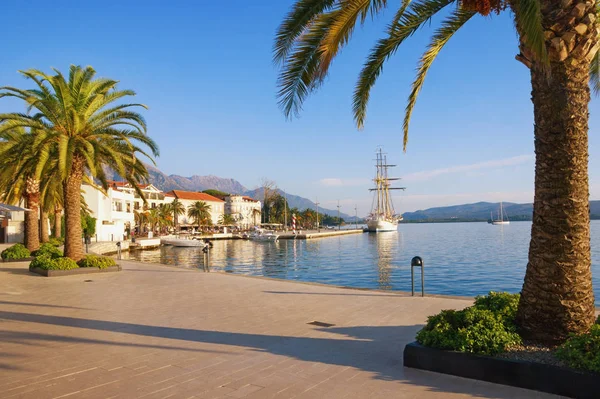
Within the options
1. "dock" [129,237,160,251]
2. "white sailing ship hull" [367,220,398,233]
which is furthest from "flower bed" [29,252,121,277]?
"white sailing ship hull" [367,220,398,233]

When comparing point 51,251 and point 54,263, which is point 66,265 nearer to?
point 54,263

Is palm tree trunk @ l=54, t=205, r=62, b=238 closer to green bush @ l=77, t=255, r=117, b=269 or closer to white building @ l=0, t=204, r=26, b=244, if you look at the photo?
white building @ l=0, t=204, r=26, b=244

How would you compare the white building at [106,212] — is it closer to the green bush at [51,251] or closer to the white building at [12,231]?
the white building at [12,231]

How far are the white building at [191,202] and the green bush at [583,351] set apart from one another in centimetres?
10308

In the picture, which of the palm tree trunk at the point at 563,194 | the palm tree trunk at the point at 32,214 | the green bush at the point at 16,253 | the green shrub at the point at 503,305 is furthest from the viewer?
the palm tree trunk at the point at 32,214

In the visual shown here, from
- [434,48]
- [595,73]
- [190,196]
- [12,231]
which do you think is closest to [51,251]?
[434,48]

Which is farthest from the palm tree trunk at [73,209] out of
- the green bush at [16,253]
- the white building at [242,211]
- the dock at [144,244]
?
the white building at [242,211]

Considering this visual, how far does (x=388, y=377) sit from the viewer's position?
537 cm

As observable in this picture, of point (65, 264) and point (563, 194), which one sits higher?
point (563, 194)

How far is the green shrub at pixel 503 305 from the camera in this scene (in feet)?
19.4

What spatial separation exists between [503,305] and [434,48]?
4.52 metres

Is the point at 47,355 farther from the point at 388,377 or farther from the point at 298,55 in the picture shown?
the point at 298,55

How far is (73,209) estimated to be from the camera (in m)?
18.0

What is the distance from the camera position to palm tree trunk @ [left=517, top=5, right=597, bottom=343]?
541 cm
